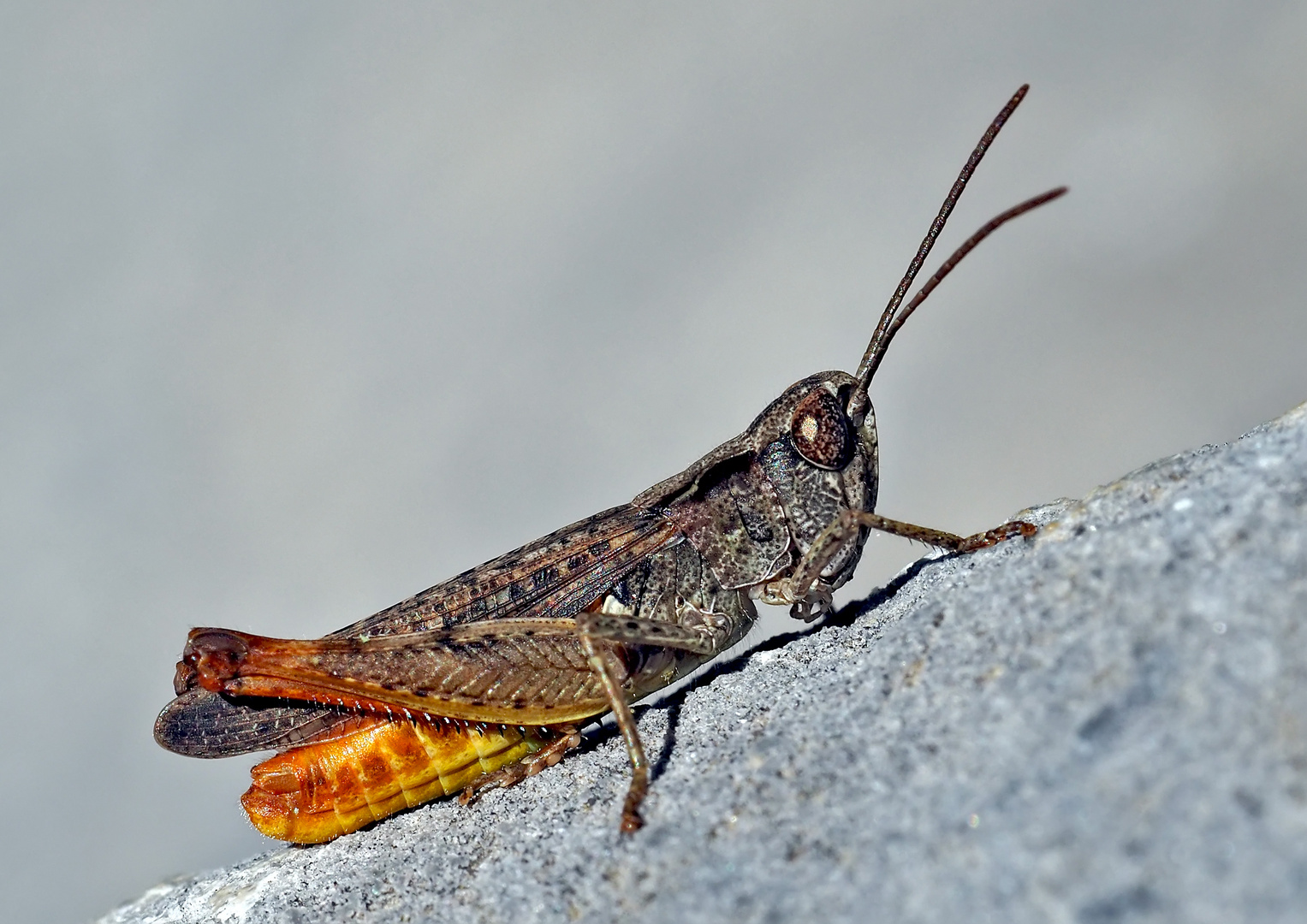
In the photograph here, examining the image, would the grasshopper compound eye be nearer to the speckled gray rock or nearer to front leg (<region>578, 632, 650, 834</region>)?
the speckled gray rock

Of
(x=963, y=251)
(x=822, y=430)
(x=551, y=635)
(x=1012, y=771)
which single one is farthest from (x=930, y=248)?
(x=1012, y=771)

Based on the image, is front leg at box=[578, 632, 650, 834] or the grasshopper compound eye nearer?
front leg at box=[578, 632, 650, 834]

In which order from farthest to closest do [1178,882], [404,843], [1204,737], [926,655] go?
1. [404,843]
2. [926,655]
3. [1204,737]
4. [1178,882]

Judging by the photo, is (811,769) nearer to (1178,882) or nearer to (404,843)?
(1178,882)

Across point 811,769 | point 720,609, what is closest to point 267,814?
point 720,609

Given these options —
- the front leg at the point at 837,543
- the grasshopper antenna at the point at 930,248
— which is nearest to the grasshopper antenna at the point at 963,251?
the grasshopper antenna at the point at 930,248

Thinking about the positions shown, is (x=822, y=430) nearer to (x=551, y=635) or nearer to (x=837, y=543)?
(x=837, y=543)

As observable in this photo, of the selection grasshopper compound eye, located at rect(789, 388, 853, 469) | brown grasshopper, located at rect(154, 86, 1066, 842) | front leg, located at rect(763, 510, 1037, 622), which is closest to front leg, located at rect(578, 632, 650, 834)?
brown grasshopper, located at rect(154, 86, 1066, 842)
